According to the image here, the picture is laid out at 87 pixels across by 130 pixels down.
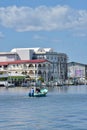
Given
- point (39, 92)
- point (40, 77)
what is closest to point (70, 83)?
point (40, 77)

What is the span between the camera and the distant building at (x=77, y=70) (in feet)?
508

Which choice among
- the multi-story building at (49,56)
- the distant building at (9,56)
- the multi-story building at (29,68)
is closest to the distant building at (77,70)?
the multi-story building at (49,56)

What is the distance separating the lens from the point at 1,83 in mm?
117812

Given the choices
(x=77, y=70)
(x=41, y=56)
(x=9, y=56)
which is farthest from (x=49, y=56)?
(x=77, y=70)

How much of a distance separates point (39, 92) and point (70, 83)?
253 ft

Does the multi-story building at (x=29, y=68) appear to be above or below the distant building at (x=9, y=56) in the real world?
below

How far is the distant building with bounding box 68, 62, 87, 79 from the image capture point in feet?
508

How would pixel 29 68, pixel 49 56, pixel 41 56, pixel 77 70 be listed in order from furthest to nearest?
pixel 77 70, pixel 49 56, pixel 41 56, pixel 29 68

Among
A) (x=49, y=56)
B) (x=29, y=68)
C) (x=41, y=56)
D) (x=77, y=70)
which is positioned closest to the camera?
(x=29, y=68)

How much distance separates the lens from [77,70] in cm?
16088

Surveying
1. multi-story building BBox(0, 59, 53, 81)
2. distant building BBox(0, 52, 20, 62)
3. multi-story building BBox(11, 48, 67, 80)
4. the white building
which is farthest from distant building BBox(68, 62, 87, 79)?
multi-story building BBox(0, 59, 53, 81)

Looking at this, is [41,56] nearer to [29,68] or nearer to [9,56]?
[9,56]

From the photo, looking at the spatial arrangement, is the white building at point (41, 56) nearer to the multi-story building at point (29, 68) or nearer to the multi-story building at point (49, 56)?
the multi-story building at point (49, 56)

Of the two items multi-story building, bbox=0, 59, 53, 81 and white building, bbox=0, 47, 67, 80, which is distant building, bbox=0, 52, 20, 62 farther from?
multi-story building, bbox=0, 59, 53, 81
